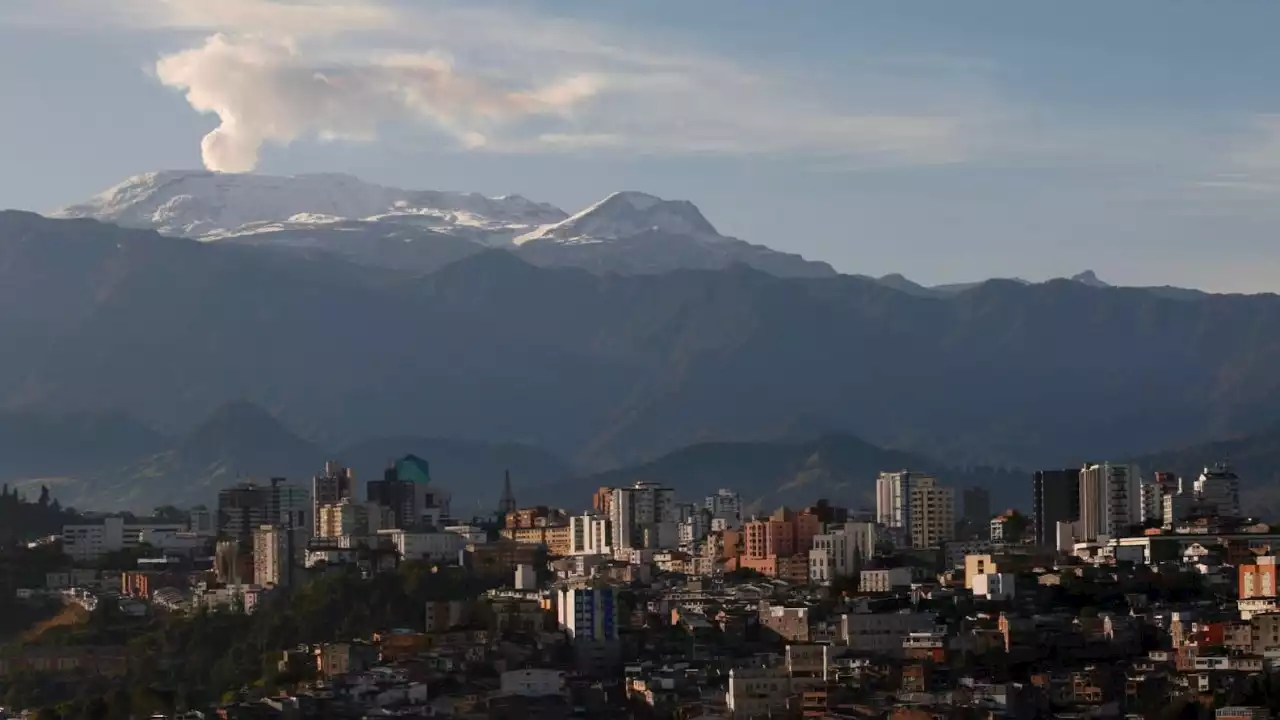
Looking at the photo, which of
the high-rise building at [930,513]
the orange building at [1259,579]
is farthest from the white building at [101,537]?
the orange building at [1259,579]

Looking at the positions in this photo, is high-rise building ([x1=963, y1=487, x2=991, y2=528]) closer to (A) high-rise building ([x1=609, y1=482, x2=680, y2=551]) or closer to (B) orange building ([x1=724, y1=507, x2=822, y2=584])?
(A) high-rise building ([x1=609, y1=482, x2=680, y2=551])

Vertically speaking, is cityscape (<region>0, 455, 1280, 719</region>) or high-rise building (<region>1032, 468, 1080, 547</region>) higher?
high-rise building (<region>1032, 468, 1080, 547</region>)

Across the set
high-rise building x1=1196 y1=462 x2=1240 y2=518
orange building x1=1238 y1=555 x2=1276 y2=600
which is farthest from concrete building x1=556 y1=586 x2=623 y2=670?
high-rise building x1=1196 y1=462 x2=1240 y2=518

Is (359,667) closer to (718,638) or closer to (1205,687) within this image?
(718,638)

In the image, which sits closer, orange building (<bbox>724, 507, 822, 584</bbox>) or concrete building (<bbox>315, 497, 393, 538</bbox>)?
orange building (<bbox>724, 507, 822, 584</bbox>)

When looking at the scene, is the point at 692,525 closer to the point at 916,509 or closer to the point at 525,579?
the point at 916,509

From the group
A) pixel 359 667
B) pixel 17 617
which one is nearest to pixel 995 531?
pixel 17 617
